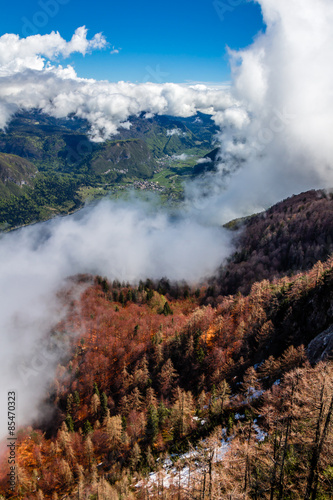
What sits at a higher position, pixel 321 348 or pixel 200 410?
pixel 321 348

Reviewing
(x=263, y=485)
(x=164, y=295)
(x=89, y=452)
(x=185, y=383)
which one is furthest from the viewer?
(x=164, y=295)

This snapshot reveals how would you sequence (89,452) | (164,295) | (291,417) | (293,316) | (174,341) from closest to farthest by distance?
(291,417) → (89,452) → (293,316) → (174,341) → (164,295)

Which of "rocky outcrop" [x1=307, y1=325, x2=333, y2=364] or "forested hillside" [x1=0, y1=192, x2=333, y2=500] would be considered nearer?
"forested hillside" [x1=0, y1=192, x2=333, y2=500]

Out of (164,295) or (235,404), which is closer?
(235,404)

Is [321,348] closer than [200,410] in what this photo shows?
Yes

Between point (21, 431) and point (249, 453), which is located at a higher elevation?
point (249, 453)

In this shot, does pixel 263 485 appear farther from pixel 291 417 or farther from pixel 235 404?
Result: pixel 235 404

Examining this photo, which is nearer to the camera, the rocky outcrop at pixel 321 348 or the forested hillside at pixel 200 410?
the forested hillside at pixel 200 410

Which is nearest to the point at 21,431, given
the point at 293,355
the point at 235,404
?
the point at 235,404
